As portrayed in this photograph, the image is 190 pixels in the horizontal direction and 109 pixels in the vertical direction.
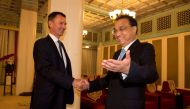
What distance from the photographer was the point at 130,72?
1173mm

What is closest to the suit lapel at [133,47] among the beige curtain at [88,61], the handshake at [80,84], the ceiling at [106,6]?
the handshake at [80,84]

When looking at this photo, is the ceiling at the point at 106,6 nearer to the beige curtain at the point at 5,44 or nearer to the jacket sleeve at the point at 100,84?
the beige curtain at the point at 5,44

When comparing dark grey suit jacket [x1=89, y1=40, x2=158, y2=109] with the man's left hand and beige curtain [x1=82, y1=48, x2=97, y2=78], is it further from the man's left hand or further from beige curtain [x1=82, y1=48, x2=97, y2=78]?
beige curtain [x1=82, y1=48, x2=97, y2=78]

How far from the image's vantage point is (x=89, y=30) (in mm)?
12945

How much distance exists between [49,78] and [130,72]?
99 cm

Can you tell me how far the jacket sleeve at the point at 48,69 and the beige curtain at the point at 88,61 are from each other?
37.8 feet

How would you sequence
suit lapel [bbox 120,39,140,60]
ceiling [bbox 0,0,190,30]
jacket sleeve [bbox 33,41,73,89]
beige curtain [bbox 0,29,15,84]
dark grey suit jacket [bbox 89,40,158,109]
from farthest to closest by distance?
beige curtain [bbox 0,29,15,84]
ceiling [bbox 0,0,190,30]
jacket sleeve [bbox 33,41,73,89]
suit lapel [bbox 120,39,140,60]
dark grey suit jacket [bbox 89,40,158,109]

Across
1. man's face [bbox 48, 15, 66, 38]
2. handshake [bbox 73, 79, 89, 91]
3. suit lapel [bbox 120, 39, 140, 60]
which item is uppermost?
man's face [bbox 48, 15, 66, 38]

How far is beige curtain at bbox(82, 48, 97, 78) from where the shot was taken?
13621 mm

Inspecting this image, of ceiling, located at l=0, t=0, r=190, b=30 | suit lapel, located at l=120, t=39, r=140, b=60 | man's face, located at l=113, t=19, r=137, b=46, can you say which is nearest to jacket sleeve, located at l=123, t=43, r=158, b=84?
suit lapel, located at l=120, t=39, r=140, b=60

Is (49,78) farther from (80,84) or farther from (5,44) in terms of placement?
(5,44)

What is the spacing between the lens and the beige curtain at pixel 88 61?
13621 millimetres

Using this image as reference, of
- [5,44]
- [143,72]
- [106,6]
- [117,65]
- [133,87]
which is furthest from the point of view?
[5,44]

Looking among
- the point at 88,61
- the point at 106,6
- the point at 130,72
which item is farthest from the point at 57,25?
the point at 88,61
